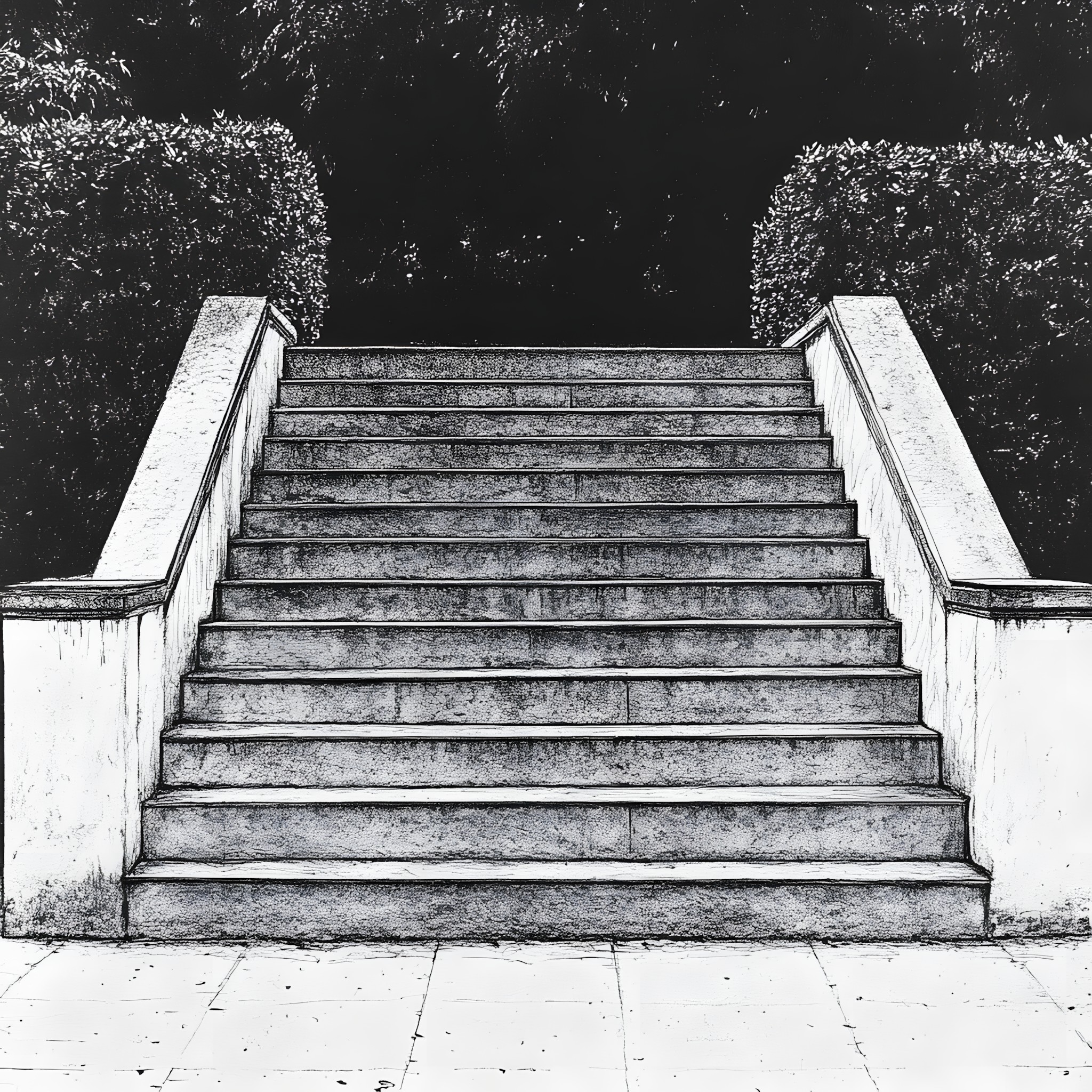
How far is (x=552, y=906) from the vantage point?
2656 millimetres

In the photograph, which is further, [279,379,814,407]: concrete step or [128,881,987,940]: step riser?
[279,379,814,407]: concrete step

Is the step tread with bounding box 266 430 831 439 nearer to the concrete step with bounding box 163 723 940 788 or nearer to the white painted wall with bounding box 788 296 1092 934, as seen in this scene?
the white painted wall with bounding box 788 296 1092 934

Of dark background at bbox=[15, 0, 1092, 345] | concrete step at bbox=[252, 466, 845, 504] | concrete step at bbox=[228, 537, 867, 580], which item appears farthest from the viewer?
dark background at bbox=[15, 0, 1092, 345]

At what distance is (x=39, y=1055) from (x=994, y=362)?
254 inches

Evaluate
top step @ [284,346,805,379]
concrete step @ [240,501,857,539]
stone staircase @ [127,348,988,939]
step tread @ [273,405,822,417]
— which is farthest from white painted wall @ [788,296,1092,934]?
top step @ [284,346,805,379]

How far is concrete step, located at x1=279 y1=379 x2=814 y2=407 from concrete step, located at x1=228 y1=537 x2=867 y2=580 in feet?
3.82

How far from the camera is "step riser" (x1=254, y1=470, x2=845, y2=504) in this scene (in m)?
4.07

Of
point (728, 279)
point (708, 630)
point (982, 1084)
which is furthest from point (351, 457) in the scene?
point (728, 279)

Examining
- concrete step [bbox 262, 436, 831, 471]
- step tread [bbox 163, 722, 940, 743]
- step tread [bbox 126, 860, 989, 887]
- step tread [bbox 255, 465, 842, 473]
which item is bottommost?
step tread [bbox 126, 860, 989, 887]

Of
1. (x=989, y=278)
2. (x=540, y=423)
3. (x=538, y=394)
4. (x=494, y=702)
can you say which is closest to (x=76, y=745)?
(x=494, y=702)

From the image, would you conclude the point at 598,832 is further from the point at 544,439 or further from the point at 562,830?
the point at 544,439

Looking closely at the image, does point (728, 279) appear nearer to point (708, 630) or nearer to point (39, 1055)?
point (708, 630)

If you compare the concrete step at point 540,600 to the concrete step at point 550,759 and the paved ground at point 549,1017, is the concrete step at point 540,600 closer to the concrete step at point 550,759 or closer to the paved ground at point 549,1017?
the concrete step at point 550,759

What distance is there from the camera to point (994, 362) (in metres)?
6.18
